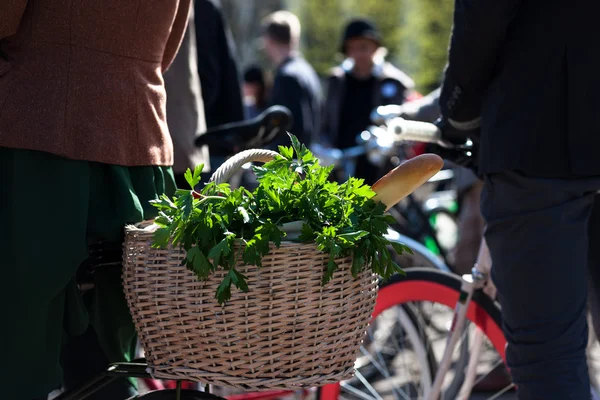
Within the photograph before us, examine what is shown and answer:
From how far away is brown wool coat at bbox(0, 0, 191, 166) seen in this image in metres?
1.90

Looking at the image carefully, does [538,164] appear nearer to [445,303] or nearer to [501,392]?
[445,303]

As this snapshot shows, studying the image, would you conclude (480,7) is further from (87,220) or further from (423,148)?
(423,148)

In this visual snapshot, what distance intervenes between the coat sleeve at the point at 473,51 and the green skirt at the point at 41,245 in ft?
3.25

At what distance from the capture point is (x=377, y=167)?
6191 mm

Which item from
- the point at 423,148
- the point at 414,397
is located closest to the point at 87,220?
the point at 414,397

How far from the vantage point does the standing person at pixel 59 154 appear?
189cm

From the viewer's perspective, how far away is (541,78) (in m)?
2.20

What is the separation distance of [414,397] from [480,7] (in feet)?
5.59

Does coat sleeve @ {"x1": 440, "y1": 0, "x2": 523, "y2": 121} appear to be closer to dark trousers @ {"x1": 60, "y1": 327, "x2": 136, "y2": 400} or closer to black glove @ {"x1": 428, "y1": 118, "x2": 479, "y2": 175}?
black glove @ {"x1": 428, "y1": 118, "x2": 479, "y2": 175}

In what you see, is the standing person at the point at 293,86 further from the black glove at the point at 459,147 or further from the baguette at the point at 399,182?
the baguette at the point at 399,182

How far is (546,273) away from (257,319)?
3.08 feet

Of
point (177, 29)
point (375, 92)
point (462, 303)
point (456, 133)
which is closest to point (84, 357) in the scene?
point (177, 29)

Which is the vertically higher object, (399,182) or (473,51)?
(473,51)

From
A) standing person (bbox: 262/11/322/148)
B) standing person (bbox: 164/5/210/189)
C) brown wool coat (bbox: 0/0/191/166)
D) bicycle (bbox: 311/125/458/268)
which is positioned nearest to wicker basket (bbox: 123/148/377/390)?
brown wool coat (bbox: 0/0/191/166)
